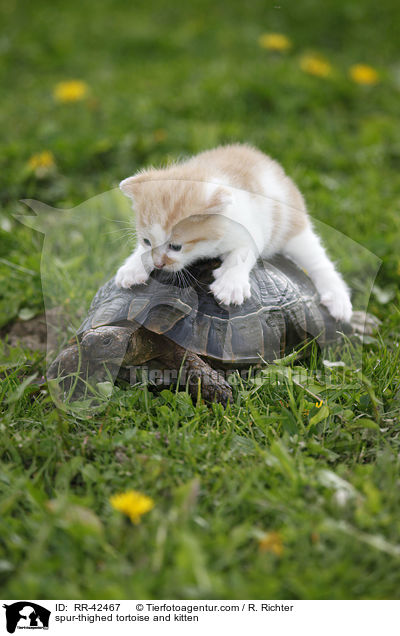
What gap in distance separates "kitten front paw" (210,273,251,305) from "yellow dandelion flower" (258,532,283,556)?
0.95 meters

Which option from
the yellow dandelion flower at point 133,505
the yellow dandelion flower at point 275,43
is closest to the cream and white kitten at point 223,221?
the yellow dandelion flower at point 133,505

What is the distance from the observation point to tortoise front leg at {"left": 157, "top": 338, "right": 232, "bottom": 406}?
2.23 m

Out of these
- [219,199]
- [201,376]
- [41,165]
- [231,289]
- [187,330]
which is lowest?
[41,165]

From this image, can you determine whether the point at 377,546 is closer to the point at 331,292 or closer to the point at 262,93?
the point at 331,292

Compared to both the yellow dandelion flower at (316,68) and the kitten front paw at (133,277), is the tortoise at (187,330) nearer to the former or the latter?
the kitten front paw at (133,277)

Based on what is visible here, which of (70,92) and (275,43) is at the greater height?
(275,43)

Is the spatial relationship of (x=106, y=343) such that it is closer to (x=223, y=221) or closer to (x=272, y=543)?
(x=223, y=221)

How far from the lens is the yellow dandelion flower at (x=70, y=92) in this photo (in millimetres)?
5089

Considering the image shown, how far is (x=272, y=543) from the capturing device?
1.61 m

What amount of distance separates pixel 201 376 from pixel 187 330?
0.62 ft
